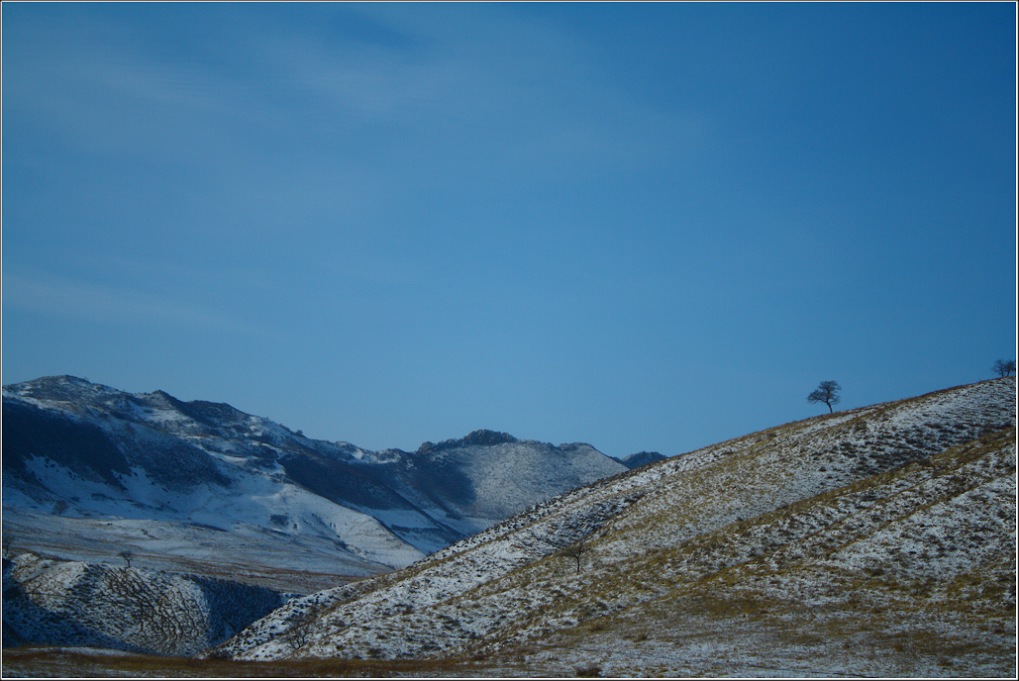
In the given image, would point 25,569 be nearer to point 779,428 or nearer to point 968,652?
point 779,428

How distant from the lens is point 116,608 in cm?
7912

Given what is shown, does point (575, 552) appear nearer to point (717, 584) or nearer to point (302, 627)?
point (717, 584)

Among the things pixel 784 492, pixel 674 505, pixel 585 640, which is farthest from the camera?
pixel 674 505

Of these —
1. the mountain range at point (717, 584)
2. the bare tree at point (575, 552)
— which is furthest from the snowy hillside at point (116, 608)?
the bare tree at point (575, 552)

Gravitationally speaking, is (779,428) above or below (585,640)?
above

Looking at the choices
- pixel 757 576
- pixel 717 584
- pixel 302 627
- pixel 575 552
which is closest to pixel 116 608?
pixel 302 627

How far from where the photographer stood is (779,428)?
81.7 meters

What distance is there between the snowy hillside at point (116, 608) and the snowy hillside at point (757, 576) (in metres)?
19.6

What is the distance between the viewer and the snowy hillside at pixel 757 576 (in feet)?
116

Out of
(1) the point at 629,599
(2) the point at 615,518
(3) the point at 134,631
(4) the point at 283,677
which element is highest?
(2) the point at 615,518

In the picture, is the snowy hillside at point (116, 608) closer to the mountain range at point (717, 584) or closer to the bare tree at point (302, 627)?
the mountain range at point (717, 584)

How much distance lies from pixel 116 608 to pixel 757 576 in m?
60.5

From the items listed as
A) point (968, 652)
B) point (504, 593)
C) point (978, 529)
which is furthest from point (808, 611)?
point (504, 593)

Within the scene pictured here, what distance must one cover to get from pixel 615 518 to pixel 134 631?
43943mm
